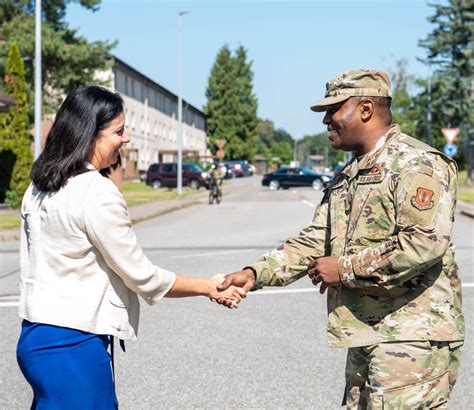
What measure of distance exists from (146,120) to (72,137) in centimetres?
7028

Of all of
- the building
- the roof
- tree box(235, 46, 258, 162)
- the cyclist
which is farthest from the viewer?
tree box(235, 46, 258, 162)

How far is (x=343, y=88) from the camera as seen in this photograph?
3.16 metres

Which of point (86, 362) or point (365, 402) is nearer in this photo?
point (86, 362)

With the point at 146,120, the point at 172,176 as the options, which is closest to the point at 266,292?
the point at 172,176

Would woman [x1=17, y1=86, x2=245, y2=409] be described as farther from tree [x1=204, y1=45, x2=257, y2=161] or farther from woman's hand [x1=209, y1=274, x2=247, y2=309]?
tree [x1=204, y1=45, x2=257, y2=161]

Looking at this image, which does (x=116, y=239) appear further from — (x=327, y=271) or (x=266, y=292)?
(x=266, y=292)

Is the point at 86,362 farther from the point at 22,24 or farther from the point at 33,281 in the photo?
the point at 22,24

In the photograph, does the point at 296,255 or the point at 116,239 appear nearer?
the point at 116,239

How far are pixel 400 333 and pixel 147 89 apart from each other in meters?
72.3

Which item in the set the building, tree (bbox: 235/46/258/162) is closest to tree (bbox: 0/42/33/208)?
the building

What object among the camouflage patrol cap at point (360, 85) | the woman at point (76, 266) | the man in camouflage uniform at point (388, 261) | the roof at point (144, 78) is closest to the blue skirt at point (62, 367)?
the woman at point (76, 266)

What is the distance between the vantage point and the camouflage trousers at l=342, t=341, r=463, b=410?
2.97 m

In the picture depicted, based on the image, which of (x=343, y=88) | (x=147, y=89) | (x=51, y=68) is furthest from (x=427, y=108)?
(x=343, y=88)

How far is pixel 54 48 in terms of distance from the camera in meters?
41.6
